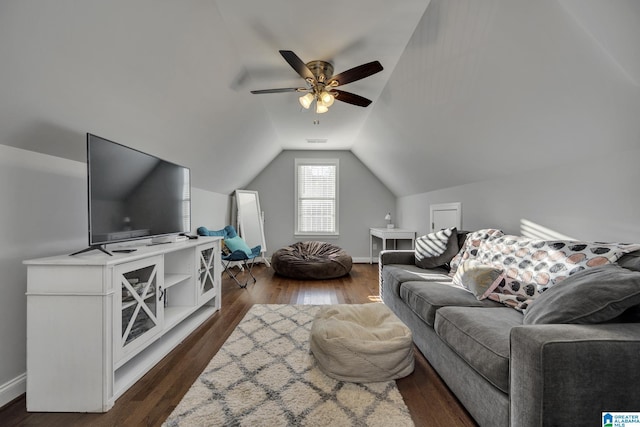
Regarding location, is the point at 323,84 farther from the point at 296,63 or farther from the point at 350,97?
the point at 296,63

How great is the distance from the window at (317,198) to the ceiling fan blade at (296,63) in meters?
3.63

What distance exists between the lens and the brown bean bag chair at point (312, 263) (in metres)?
4.36

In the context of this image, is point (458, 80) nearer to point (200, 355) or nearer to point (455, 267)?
point (455, 267)

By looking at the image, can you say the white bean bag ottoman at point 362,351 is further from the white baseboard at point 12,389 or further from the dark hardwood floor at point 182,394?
the white baseboard at point 12,389

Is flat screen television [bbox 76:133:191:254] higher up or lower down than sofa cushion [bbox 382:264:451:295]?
higher up

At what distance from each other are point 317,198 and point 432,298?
4.36 meters

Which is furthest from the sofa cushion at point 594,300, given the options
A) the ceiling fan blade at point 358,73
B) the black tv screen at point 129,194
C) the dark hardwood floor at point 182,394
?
the black tv screen at point 129,194

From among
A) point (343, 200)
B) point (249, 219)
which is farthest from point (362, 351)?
point (343, 200)

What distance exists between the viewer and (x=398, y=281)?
8.17 ft

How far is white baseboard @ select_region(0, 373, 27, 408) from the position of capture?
59.1 inches

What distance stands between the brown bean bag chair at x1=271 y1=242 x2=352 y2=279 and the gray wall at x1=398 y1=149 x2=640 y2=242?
208cm

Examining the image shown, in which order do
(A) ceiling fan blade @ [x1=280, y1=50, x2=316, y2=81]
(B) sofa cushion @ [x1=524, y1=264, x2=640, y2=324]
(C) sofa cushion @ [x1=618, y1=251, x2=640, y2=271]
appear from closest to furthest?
(B) sofa cushion @ [x1=524, y1=264, x2=640, y2=324]
(C) sofa cushion @ [x1=618, y1=251, x2=640, y2=271]
(A) ceiling fan blade @ [x1=280, y1=50, x2=316, y2=81]

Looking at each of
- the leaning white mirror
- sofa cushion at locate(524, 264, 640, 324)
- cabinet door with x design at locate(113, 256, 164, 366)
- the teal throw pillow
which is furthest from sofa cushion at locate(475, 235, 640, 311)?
the leaning white mirror

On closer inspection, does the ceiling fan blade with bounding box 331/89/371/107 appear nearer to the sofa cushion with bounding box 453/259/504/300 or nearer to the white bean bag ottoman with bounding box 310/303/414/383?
the sofa cushion with bounding box 453/259/504/300
